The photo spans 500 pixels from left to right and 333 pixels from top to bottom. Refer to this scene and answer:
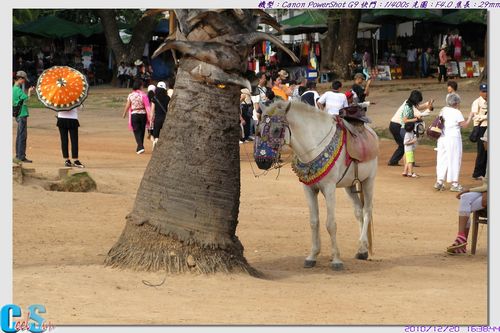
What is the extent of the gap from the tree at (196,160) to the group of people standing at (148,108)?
12843 millimetres

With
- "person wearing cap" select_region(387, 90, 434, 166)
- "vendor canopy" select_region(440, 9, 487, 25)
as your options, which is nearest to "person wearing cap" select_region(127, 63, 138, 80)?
"vendor canopy" select_region(440, 9, 487, 25)

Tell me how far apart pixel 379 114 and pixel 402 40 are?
15.8 metres

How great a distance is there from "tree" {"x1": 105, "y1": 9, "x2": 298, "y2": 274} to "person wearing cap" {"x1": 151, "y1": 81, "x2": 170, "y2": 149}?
12.7m

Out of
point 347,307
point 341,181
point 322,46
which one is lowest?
point 347,307

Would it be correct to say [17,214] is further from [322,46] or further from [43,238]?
[322,46]

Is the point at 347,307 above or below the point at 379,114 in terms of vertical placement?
below

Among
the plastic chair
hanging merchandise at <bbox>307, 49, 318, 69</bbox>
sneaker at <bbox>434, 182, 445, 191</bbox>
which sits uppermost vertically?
hanging merchandise at <bbox>307, 49, 318, 69</bbox>

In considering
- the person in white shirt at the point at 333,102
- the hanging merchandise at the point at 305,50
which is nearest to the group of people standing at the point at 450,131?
the person in white shirt at the point at 333,102

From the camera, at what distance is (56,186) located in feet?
58.0

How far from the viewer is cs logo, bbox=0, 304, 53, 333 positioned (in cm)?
837

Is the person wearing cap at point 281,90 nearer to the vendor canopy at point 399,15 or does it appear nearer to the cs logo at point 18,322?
the vendor canopy at point 399,15

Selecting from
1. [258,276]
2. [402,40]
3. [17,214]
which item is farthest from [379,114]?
[258,276]

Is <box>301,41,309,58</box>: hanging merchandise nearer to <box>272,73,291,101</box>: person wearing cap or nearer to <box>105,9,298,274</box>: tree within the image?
<box>272,73,291,101</box>: person wearing cap

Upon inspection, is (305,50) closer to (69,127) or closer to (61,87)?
(69,127)
